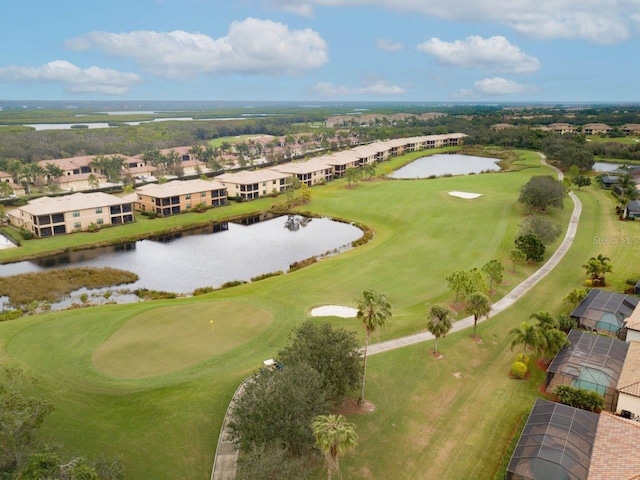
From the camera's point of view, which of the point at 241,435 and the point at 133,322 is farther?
the point at 133,322

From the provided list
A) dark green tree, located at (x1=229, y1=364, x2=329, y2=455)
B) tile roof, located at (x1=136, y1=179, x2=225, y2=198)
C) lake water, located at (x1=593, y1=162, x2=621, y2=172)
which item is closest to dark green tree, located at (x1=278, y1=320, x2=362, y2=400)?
dark green tree, located at (x1=229, y1=364, x2=329, y2=455)

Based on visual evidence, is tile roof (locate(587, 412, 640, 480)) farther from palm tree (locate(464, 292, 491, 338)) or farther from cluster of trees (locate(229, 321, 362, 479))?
cluster of trees (locate(229, 321, 362, 479))

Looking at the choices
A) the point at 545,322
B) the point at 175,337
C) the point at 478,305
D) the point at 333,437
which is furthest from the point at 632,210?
the point at 333,437

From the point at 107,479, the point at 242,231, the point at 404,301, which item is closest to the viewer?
the point at 107,479

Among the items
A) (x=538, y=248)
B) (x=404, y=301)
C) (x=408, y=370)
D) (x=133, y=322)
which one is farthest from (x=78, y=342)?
(x=538, y=248)

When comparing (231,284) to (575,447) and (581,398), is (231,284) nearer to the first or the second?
(581,398)

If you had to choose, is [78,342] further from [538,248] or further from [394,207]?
[394,207]

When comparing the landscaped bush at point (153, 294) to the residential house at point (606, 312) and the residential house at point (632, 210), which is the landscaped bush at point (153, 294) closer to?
the residential house at point (606, 312)
